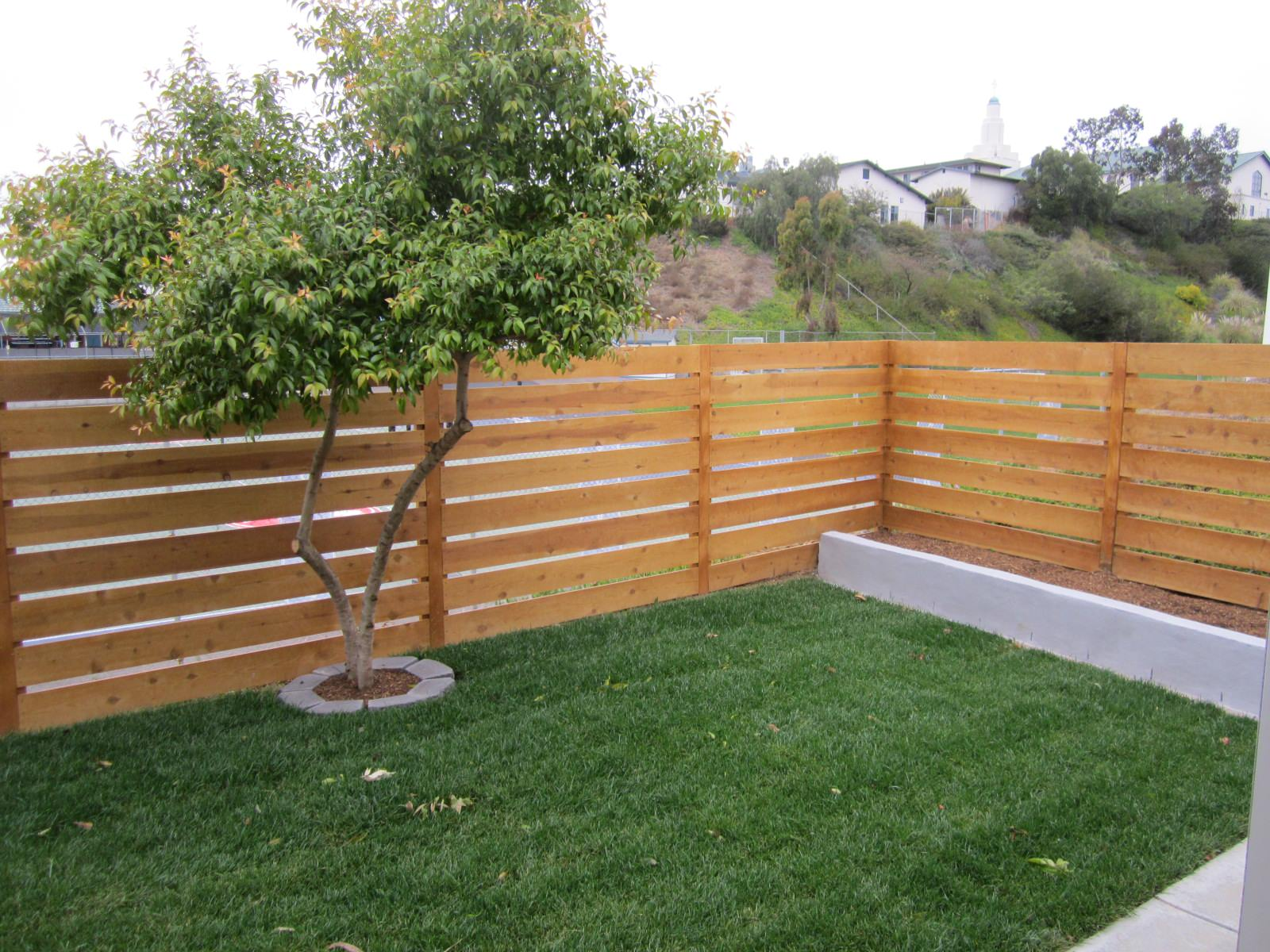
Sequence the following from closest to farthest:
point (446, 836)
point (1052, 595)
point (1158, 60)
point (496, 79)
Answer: point (446, 836)
point (496, 79)
point (1158, 60)
point (1052, 595)

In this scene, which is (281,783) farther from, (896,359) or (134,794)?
(896,359)

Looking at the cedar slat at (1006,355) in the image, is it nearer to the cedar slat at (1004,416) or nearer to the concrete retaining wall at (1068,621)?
the cedar slat at (1004,416)

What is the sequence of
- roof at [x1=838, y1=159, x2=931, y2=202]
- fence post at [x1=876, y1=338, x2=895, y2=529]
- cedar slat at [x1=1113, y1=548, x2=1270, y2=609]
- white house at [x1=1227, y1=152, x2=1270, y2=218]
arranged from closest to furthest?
cedar slat at [x1=1113, y1=548, x2=1270, y2=609] → fence post at [x1=876, y1=338, x2=895, y2=529] → white house at [x1=1227, y1=152, x2=1270, y2=218] → roof at [x1=838, y1=159, x2=931, y2=202]

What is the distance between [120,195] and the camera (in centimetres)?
403

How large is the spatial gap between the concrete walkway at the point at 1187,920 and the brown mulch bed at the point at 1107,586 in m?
2.35

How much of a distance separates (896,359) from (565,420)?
10.6 ft

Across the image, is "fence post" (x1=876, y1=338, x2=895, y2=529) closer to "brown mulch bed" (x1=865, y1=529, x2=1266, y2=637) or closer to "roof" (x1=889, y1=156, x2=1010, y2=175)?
"brown mulch bed" (x1=865, y1=529, x2=1266, y2=637)

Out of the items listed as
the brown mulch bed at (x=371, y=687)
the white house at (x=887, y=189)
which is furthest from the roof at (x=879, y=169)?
the brown mulch bed at (x=371, y=687)

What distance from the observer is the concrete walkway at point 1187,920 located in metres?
2.75

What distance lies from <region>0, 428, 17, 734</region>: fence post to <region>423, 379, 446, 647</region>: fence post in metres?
2.07

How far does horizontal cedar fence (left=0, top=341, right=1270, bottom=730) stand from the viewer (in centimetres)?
434

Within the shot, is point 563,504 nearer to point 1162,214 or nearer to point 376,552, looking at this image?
point 376,552

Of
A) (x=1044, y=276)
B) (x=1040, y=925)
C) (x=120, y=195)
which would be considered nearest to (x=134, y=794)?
(x=120, y=195)

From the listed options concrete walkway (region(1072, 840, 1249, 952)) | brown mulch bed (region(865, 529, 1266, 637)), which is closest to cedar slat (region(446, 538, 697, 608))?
brown mulch bed (region(865, 529, 1266, 637))
